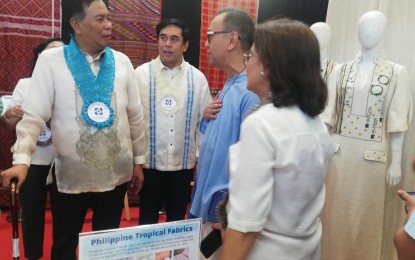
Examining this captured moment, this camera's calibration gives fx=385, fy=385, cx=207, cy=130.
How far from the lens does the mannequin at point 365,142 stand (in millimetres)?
2432

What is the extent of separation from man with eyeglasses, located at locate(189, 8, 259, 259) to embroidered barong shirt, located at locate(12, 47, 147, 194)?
0.43m

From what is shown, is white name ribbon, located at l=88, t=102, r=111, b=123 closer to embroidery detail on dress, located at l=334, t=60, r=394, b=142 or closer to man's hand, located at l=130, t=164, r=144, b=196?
man's hand, located at l=130, t=164, r=144, b=196

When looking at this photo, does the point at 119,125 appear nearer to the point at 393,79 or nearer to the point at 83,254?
the point at 83,254

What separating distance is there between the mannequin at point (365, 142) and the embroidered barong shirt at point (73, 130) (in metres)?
1.45

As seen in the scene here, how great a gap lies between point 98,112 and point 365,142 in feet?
5.49

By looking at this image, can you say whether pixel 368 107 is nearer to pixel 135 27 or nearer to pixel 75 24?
pixel 75 24

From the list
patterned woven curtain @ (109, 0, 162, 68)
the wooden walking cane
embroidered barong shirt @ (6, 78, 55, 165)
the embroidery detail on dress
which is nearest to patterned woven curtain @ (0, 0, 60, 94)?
patterned woven curtain @ (109, 0, 162, 68)

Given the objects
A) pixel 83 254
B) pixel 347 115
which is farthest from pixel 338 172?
pixel 83 254

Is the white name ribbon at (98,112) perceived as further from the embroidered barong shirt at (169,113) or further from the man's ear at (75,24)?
the embroidered barong shirt at (169,113)

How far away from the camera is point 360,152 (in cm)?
247

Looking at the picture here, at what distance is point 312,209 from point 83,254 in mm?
650

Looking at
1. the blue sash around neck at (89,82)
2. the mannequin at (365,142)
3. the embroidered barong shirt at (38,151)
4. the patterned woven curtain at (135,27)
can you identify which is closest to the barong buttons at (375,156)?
the mannequin at (365,142)

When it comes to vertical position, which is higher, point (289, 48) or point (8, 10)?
point (8, 10)

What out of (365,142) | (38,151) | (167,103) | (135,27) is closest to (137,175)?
(167,103)
